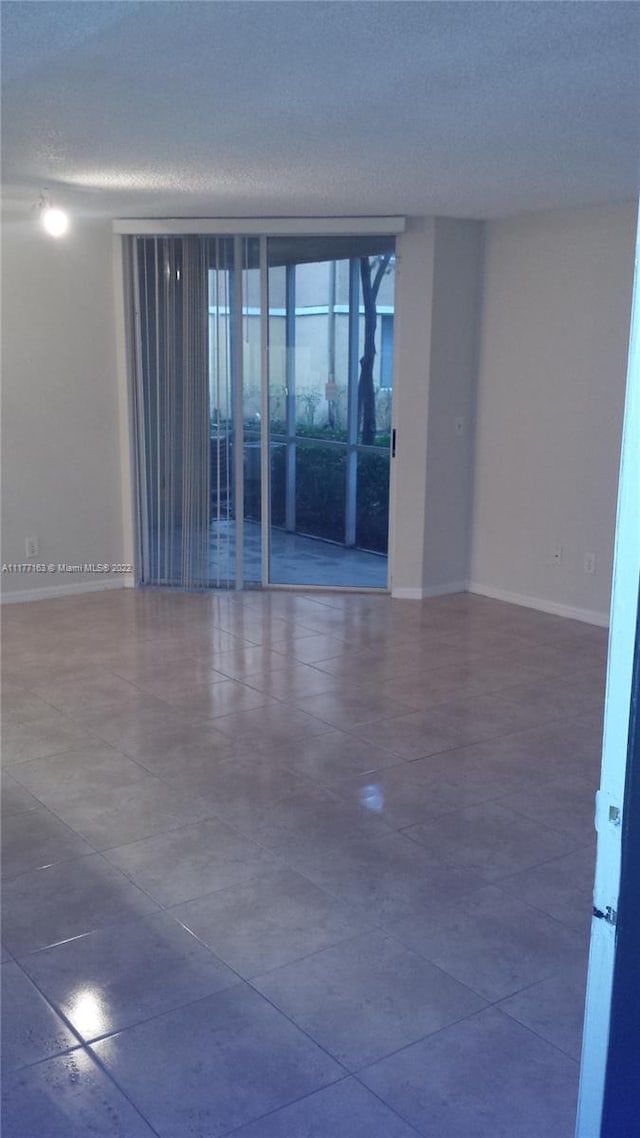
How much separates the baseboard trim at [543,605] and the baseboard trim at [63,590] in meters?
2.29

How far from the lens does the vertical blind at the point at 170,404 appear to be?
6.01 m

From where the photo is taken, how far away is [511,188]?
4.76m

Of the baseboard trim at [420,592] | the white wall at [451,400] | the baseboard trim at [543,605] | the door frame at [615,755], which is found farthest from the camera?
the baseboard trim at [420,592]

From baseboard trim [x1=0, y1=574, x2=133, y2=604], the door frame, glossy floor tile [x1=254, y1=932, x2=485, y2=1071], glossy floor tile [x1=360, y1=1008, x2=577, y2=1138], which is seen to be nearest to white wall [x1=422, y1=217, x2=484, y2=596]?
baseboard trim [x1=0, y1=574, x2=133, y2=604]

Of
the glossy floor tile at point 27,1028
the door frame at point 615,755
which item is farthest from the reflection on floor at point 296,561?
the door frame at point 615,755

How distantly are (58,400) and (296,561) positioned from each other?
5.93 ft

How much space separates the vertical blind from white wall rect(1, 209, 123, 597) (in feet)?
0.54

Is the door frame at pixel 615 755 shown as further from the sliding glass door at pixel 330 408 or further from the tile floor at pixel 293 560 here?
the tile floor at pixel 293 560

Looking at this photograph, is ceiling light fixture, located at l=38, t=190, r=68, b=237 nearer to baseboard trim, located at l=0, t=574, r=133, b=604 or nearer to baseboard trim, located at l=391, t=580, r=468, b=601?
baseboard trim, located at l=0, t=574, r=133, b=604

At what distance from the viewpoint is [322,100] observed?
3184 mm

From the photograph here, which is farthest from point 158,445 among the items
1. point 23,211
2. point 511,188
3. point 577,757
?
point 577,757

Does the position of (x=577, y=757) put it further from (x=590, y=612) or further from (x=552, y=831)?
(x=590, y=612)

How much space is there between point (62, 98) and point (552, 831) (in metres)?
2.88

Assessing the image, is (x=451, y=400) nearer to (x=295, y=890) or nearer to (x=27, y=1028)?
(x=295, y=890)
